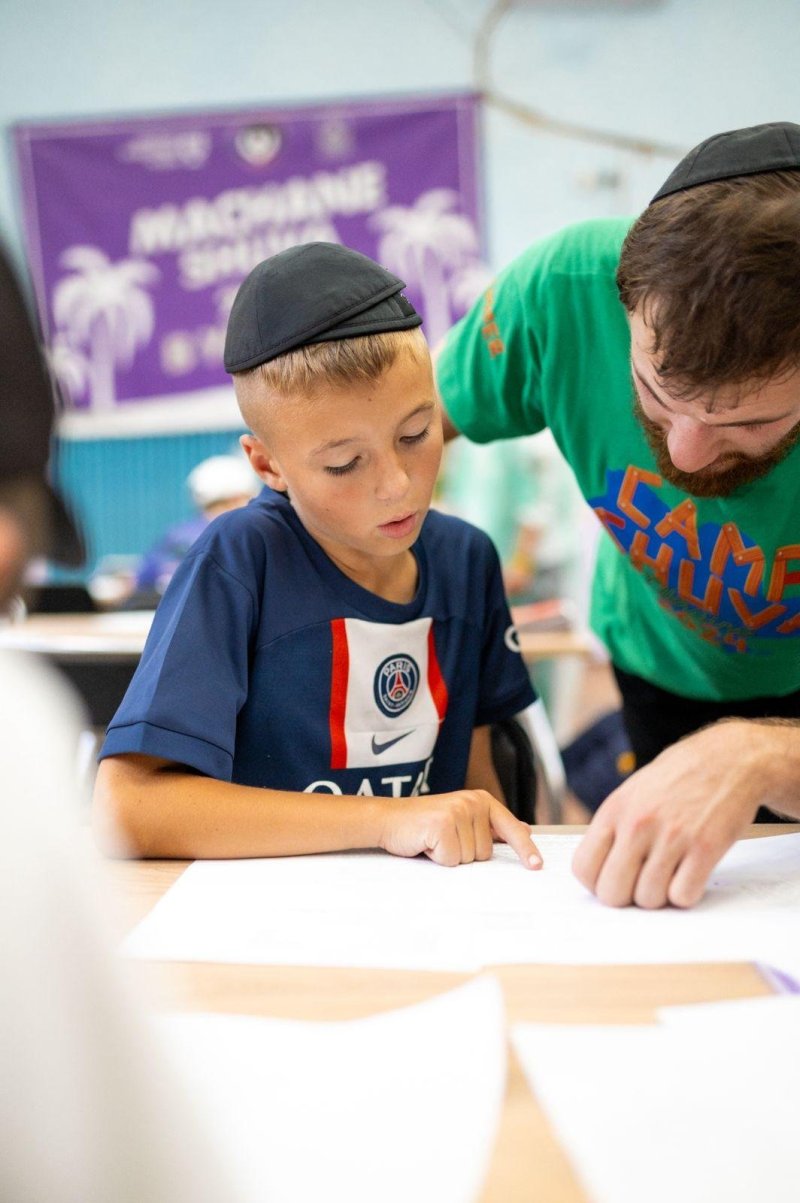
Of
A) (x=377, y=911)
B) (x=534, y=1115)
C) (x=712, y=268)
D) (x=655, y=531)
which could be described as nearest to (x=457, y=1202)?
(x=534, y=1115)

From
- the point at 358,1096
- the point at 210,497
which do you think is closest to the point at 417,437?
the point at 358,1096

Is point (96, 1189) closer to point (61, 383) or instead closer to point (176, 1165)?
point (176, 1165)

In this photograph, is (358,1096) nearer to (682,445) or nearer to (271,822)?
(271,822)

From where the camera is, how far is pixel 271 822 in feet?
3.00

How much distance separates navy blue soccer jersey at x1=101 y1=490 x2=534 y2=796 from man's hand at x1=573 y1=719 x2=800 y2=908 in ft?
1.15

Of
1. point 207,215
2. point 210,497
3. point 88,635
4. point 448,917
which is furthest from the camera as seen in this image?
point 207,215

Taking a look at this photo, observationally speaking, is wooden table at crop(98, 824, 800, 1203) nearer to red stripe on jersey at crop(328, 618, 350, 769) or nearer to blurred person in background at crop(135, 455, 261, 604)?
red stripe on jersey at crop(328, 618, 350, 769)

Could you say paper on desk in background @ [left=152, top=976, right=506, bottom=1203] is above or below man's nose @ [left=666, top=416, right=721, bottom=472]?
below

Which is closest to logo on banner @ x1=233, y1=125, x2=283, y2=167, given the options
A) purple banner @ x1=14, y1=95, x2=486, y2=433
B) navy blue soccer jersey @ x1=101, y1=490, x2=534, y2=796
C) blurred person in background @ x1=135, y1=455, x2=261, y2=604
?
purple banner @ x1=14, y1=95, x2=486, y2=433

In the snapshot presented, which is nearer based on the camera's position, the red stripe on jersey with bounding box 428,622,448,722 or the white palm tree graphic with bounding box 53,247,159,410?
the red stripe on jersey with bounding box 428,622,448,722

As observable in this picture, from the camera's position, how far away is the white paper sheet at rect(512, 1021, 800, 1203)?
456 mm

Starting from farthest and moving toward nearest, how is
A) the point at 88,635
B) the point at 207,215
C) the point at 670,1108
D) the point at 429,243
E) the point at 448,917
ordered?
1. the point at 207,215
2. the point at 429,243
3. the point at 88,635
4. the point at 448,917
5. the point at 670,1108

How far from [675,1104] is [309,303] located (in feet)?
2.43

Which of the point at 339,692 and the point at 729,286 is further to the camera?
the point at 339,692
